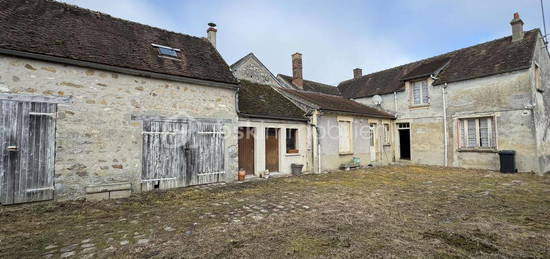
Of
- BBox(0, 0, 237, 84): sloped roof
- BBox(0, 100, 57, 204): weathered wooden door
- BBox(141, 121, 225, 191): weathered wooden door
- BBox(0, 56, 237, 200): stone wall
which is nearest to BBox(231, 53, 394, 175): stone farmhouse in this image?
BBox(141, 121, 225, 191): weathered wooden door

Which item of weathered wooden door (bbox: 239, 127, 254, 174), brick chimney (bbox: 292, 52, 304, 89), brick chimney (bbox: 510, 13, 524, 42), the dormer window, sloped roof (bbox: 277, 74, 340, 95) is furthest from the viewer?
sloped roof (bbox: 277, 74, 340, 95)

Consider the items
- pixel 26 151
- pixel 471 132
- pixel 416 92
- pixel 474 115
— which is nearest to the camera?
pixel 26 151

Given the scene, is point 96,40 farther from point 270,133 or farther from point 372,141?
point 372,141

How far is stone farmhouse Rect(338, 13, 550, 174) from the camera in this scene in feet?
37.0

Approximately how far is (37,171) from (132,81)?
10.5 ft

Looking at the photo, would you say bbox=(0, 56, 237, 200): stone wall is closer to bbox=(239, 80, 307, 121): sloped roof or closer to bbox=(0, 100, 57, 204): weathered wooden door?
bbox=(0, 100, 57, 204): weathered wooden door

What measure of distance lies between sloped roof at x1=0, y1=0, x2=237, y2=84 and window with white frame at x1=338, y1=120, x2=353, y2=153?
6311mm

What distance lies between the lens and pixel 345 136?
1344 centimetres

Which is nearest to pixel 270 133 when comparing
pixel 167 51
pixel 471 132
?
pixel 167 51

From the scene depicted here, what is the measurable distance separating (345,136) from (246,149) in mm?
5473

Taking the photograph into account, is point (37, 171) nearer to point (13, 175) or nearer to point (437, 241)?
point (13, 175)

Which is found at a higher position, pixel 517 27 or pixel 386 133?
pixel 517 27

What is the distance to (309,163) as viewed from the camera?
12148 mm

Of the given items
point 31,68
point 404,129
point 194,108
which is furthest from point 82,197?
point 404,129
